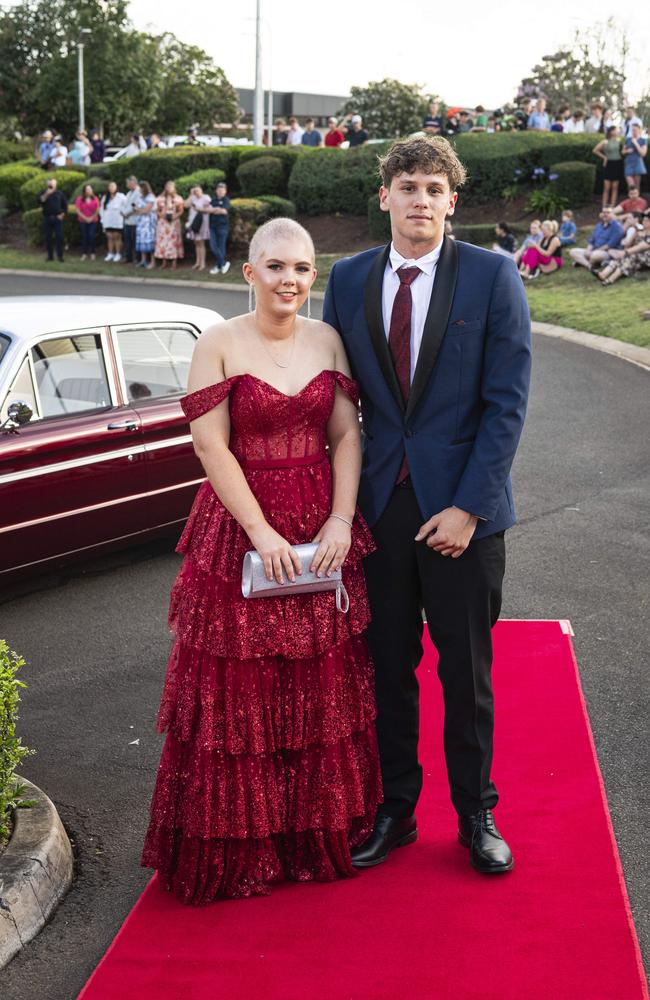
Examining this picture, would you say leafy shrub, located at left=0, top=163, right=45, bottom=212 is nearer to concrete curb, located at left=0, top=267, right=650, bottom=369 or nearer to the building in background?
concrete curb, located at left=0, top=267, right=650, bottom=369

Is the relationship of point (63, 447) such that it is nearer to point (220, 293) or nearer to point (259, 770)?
point (259, 770)

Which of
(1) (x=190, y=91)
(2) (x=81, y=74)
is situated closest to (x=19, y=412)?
(2) (x=81, y=74)

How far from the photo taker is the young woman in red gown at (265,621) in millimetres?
3637

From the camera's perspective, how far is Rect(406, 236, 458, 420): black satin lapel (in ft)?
11.9

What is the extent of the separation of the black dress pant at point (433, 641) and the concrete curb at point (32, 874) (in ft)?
3.75

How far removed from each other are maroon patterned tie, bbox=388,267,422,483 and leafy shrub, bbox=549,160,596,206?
24055 millimetres

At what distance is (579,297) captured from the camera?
64.6 ft

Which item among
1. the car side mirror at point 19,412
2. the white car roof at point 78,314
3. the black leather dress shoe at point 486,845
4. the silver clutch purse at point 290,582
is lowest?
the black leather dress shoe at point 486,845

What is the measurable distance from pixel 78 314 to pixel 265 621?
390 cm

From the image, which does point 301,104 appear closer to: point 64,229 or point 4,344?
point 64,229

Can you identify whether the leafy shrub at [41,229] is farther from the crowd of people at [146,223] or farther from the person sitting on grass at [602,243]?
the person sitting on grass at [602,243]

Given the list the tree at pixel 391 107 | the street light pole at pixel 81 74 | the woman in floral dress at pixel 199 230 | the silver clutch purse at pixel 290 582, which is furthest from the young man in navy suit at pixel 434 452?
the street light pole at pixel 81 74

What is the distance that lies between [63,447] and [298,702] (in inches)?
134

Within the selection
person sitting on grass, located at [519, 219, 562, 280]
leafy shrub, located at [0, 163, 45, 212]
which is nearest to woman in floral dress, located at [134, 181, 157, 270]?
leafy shrub, located at [0, 163, 45, 212]
